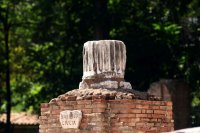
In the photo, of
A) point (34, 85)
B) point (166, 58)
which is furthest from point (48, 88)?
point (166, 58)

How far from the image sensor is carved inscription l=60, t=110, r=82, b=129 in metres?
7.95

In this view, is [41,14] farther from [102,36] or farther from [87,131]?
[87,131]

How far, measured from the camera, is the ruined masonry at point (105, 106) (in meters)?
7.89

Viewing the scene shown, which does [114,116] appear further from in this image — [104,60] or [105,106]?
[104,60]

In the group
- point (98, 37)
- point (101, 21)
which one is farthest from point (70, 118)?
point (101, 21)

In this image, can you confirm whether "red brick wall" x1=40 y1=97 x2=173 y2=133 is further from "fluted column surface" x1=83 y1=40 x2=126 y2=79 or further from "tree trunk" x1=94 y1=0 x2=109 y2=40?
"tree trunk" x1=94 y1=0 x2=109 y2=40

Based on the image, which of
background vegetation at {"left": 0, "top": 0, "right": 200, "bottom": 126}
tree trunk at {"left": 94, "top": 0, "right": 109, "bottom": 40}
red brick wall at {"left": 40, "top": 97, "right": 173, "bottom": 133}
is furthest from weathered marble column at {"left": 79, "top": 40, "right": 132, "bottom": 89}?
tree trunk at {"left": 94, "top": 0, "right": 109, "bottom": 40}

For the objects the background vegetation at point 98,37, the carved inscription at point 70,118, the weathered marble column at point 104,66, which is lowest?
the carved inscription at point 70,118

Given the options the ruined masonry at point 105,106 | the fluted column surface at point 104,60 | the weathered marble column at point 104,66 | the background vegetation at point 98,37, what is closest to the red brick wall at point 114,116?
the ruined masonry at point 105,106

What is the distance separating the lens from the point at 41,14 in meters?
22.2

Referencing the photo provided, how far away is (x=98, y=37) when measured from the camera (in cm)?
2016

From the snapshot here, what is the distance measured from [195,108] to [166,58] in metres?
2.66

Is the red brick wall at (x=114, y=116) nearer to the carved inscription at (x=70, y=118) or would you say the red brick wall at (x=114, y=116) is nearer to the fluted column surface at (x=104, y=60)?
the carved inscription at (x=70, y=118)

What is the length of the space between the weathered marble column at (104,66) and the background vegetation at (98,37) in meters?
10.0
